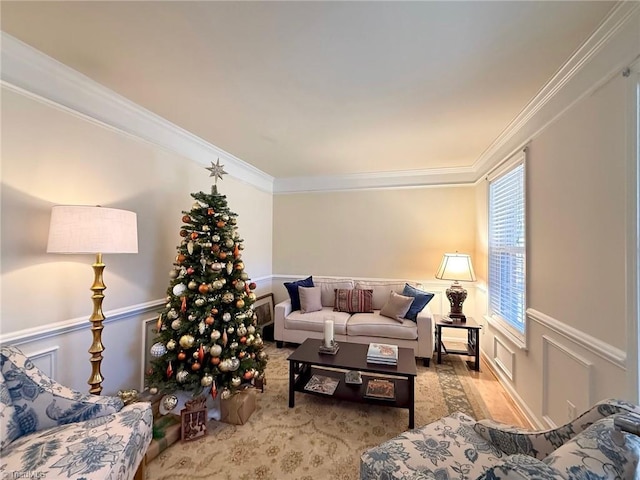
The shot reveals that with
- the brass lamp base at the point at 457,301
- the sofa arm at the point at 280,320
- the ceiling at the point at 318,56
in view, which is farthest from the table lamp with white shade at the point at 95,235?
the brass lamp base at the point at 457,301

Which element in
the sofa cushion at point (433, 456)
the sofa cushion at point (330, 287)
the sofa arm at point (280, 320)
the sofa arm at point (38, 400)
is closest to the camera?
the sofa cushion at point (433, 456)

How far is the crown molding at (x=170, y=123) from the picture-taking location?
1369 millimetres

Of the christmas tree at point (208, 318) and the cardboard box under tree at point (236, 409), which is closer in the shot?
the christmas tree at point (208, 318)

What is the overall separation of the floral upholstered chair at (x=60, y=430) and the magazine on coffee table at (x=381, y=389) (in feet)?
5.22

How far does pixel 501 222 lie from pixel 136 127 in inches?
144

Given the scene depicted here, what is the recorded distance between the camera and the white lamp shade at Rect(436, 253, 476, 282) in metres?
3.30

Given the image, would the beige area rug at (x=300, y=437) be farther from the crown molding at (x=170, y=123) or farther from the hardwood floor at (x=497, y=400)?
the crown molding at (x=170, y=123)

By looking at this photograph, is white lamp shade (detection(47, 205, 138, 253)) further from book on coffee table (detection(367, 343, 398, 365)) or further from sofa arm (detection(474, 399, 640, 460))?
sofa arm (detection(474, 399, 640, 460))

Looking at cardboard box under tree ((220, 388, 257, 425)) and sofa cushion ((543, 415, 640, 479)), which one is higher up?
sofa cushion ((543, 415, 640, 479))

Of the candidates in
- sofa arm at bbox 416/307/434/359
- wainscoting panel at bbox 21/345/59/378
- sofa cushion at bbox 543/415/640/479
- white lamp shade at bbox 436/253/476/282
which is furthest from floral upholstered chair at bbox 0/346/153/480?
white lamp shade at bbox 436/253/476/282

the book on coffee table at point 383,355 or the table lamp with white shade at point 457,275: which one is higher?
the table lamp with white shade at point 457,275

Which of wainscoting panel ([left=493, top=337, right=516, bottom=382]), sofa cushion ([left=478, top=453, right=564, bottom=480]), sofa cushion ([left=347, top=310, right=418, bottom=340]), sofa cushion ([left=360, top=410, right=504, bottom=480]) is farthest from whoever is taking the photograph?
sofa cushion ([left=347, top=310, right=418, bottom=340])

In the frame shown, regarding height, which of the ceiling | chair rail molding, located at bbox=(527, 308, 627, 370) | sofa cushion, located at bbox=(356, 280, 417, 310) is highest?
the ceiling

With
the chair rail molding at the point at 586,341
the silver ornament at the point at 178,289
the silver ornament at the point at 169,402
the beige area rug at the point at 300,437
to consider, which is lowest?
the beige area rug at the point at 300,437
